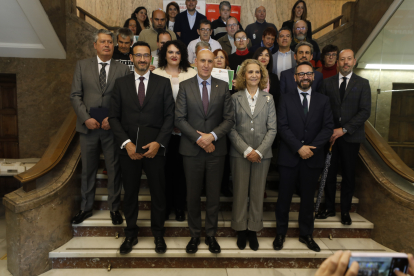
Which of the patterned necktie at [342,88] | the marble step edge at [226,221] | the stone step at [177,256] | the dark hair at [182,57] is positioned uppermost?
the dark hair at [182,57]

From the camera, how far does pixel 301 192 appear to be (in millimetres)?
2893

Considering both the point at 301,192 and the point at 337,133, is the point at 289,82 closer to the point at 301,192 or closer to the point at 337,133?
the point at 337,133

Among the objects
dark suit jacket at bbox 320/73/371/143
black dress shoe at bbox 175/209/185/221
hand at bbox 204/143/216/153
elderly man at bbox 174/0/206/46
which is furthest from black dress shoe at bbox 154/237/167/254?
elderly man at bbox 174/0/206/46

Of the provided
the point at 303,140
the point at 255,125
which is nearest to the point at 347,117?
the point at 303,140

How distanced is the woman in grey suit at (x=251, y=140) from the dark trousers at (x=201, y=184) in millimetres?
227

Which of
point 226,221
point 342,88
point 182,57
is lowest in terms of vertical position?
point 226,221

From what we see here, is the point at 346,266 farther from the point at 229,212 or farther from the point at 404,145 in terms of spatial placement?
the point at 404,145

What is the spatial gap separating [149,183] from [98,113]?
0.92m

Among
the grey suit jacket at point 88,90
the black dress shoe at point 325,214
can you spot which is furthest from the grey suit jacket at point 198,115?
the black dress shoe at point 325,214

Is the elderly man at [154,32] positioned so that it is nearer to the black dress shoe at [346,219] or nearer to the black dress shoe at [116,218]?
the black dress shoe at [116,218]

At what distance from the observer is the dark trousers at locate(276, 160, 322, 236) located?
2844 mm

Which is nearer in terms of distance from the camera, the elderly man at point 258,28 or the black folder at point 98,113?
the black folder at point 98,113

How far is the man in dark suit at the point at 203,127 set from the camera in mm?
2666

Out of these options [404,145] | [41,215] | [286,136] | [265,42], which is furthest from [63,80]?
[404,145]
